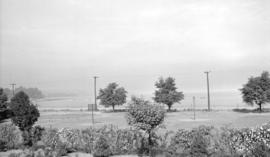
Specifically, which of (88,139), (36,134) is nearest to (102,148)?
(88,139)

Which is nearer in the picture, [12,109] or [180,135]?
[180,135]

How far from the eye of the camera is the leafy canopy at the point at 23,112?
14.7m

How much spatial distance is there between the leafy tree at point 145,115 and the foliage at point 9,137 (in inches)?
270

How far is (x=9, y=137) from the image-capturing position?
1457 centimetres

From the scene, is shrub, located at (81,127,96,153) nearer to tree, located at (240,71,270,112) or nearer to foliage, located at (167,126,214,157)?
foliage, located at (167,126,214,157)

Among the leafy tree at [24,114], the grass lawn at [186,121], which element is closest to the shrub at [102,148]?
the leafy tree at [24,114]

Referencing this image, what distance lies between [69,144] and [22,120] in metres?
3.43

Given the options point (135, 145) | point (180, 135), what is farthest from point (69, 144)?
point (180, 135)

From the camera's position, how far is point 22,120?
1468 centimetres

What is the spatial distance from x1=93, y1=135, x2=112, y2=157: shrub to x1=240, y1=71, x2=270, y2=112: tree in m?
31.4

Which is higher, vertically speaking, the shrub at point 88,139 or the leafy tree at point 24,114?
the leafy tree at point 24,114

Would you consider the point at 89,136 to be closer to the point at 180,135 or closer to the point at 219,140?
the point at 180,135

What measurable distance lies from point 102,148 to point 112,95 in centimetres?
3499

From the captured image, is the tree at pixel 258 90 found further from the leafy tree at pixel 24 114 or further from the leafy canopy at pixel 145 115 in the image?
the leafy tree at pixel 24 114
